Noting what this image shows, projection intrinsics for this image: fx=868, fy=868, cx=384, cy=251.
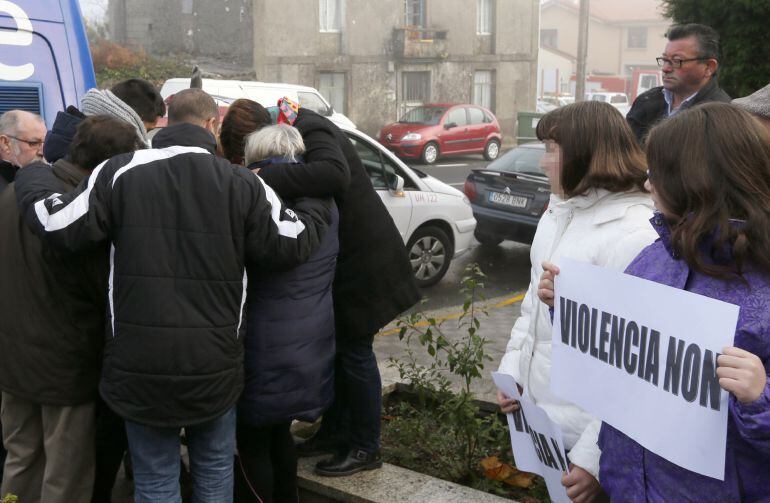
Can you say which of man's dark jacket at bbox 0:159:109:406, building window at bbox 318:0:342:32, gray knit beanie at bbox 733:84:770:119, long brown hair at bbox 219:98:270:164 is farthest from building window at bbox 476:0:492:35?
man's dark jacket at bbox 0:159:109:406

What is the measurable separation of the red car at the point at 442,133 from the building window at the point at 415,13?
9.88m

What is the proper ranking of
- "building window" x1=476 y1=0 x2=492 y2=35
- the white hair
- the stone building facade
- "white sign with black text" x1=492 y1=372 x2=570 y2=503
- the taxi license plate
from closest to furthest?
"white sign with black text" x1=492 y1=372 x2=570 y2=503
the white hair
the taxi license plate
the stone building facade
"building window" x1=476 y1=0 x2=492 y2=35

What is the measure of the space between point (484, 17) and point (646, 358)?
36.7 m

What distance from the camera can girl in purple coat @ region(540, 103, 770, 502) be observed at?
174 cm

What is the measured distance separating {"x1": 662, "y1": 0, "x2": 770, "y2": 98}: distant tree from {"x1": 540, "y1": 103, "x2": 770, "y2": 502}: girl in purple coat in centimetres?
502

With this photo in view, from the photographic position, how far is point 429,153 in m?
24.9

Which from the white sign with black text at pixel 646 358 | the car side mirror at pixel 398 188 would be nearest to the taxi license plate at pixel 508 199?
the car side mirror at pixel 398 188

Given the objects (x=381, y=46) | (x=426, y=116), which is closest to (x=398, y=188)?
(x=426, y=116)

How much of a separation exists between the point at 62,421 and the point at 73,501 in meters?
0.34

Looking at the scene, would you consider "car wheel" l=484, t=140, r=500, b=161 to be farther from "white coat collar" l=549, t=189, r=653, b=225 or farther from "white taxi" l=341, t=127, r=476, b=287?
"white coat collar" l=549, t=189, r=653, b=225

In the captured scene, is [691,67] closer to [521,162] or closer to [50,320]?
[50,320]

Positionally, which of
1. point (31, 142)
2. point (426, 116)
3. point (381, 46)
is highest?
point (381, 46)

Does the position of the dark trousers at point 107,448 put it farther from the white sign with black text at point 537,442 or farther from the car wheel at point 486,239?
the car wheel at point 486,239

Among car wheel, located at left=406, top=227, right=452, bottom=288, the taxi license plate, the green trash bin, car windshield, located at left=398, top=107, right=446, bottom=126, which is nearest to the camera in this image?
car wheel, located at left=406, top=227, right=452, bottom=288
